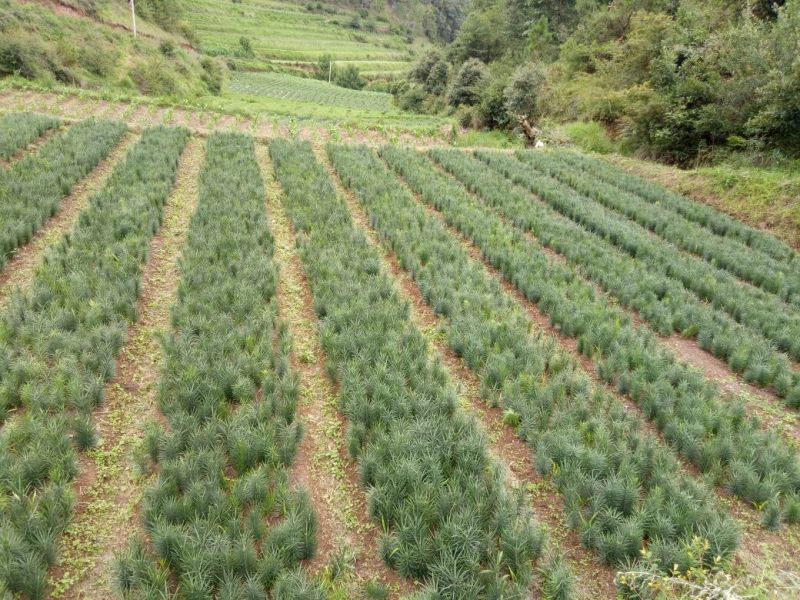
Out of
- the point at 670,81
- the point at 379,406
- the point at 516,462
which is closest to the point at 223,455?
the point at 379,406

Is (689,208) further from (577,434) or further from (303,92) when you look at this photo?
(303,92)

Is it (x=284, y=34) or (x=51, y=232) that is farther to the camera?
(x=284, y=34)

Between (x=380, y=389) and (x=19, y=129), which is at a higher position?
(x=19, y=129)

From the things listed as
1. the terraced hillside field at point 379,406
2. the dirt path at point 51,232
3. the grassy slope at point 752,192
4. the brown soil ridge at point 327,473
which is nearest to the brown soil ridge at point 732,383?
the terraced hillside field at point 379,406

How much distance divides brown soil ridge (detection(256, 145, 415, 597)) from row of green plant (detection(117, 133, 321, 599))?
8.2 inches

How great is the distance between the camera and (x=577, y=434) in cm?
427

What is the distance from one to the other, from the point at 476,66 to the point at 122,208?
3048 cm

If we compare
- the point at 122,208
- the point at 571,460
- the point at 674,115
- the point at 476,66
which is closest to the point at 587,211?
the point at 674,115

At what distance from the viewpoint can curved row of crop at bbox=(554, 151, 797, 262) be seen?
1002cm

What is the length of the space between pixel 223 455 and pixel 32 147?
1179cm

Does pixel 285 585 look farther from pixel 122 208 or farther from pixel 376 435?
pixel 122 208

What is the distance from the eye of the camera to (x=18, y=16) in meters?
23.4

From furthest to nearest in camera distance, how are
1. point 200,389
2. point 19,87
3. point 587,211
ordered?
1. point 19,87
2. point 587,211
3. point 200,389

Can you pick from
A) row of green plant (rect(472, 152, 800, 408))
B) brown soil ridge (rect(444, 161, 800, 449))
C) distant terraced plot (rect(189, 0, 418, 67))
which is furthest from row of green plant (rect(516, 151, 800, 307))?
distant terraced plot (rect(189, 0, 418, 67))
